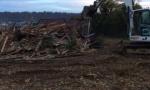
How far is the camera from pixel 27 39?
27.1m

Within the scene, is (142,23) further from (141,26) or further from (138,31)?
(138,31)

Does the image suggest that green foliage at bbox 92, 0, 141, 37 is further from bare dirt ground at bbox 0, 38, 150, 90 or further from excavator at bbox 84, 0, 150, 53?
bare dirt ground at bbox 0, 38, 150, 90

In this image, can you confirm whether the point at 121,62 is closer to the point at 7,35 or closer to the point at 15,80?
the point at 15,80

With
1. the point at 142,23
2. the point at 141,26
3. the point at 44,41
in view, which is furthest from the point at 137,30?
the point at 44,41

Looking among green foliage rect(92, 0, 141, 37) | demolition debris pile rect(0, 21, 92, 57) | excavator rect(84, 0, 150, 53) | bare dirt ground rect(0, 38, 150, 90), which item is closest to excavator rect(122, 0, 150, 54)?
excavator rect(84, 0, 150, 53)

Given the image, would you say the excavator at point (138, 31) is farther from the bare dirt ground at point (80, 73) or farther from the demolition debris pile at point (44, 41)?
the demolition debris pile at point (44, 41)

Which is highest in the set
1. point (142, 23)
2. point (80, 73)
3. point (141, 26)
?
point (142, 23)

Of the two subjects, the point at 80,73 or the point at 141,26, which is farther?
the point at 141,26

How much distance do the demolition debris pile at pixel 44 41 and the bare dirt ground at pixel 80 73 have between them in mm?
1852

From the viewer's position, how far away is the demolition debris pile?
84.1 feet

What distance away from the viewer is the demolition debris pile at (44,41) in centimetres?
2562

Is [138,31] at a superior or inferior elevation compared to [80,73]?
superior

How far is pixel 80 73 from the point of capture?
59.0ft

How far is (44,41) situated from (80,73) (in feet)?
28.5
